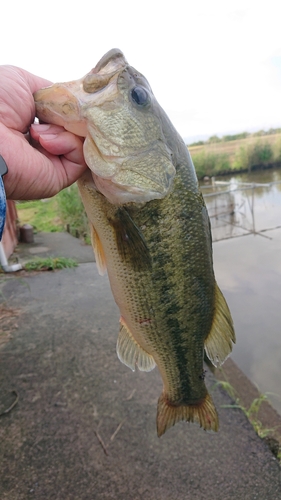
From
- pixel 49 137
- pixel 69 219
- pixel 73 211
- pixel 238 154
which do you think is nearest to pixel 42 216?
pixel 69 219

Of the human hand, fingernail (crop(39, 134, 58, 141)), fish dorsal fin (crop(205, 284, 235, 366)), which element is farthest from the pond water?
fingernail (crop(39, 134, 58, 141))

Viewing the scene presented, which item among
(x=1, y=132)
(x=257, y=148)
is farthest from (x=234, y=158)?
(x=1, y=132)

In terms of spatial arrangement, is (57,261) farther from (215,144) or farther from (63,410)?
(215,144)

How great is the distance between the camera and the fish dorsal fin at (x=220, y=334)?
1905 mm

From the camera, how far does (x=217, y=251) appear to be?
11445 mm

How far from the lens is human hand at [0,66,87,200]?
4.73 ft

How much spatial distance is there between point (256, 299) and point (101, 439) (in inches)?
243

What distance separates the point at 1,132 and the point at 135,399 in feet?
9.34

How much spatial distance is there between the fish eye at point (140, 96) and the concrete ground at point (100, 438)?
8.60 feet

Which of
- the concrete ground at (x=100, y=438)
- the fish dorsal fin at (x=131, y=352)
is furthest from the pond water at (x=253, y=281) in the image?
the fish dorsal fin at (x=131, y=352)

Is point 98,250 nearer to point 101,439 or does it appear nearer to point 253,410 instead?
point 101,439

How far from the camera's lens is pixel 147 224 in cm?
158

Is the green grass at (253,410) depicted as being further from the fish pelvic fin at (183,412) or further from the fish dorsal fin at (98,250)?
the fish dorsal fin at (98,250)

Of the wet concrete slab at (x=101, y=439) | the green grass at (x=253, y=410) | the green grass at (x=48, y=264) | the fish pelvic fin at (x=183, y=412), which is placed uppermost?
the fish pelvic fin at (x=183, y=412)
